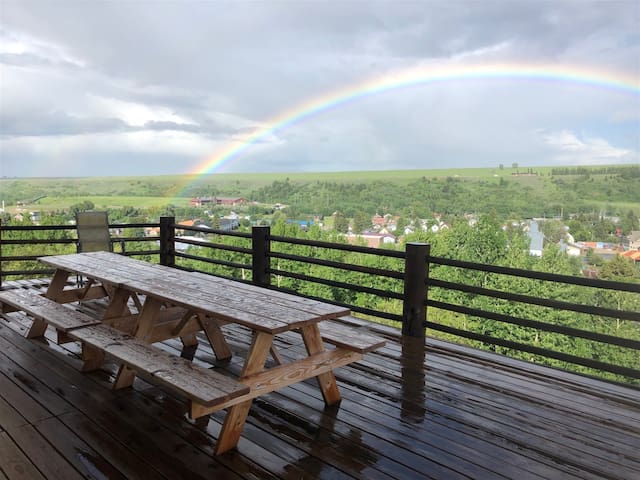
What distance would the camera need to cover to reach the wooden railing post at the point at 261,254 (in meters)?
5.02

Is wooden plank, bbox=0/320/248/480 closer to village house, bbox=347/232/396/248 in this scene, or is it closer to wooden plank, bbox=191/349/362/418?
wooden plank, bbox=191/349/362/418

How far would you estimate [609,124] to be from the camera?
35.4 metres

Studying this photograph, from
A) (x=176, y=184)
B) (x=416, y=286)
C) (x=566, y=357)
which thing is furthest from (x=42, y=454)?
(x=176, y=184)

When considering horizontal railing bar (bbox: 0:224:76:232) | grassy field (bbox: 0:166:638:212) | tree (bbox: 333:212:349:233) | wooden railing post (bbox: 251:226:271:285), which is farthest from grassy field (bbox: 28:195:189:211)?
wooden railing post (bbox: 251:226:271:285)

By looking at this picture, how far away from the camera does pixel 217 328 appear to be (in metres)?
3.01

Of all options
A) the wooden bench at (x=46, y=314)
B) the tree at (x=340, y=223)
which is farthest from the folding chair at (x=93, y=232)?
the tree at (x=340, y=223)

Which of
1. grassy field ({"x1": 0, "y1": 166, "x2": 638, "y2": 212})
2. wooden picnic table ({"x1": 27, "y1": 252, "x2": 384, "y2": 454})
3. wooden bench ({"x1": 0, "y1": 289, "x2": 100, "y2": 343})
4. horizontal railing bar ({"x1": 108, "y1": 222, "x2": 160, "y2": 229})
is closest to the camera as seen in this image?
wooden picnic table ({"x1": 27, "y1": 252, "x2": 384, "y2": 454})

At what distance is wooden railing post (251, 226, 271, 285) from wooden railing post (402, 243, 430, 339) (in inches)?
75.5

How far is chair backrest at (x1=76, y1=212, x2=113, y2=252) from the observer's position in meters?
5.18

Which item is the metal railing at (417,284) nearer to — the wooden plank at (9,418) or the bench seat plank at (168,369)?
the bench seat plank at (168,369)

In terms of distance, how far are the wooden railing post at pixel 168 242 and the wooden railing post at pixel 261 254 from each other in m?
1.82

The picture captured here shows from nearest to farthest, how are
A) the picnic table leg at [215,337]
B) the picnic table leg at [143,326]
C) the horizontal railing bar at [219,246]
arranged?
1. the picnic table leg at [143,326]
2. the picnic table leg at [215,337]
3. the horizontal railing bar at [219,246]

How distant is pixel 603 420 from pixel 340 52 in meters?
27.0

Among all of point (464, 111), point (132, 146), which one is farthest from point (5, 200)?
point (464, 111)
